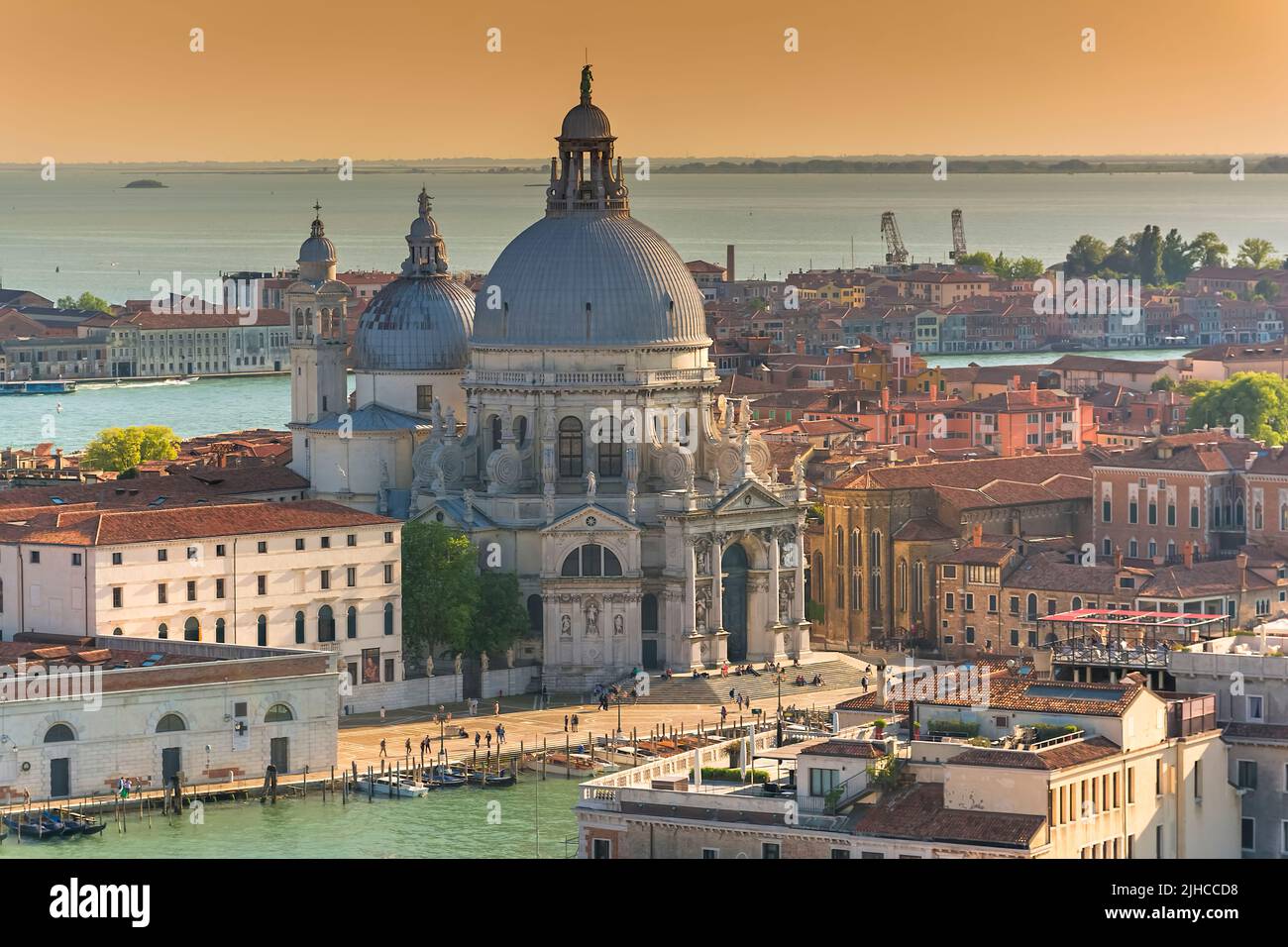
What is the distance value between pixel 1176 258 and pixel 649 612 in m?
119

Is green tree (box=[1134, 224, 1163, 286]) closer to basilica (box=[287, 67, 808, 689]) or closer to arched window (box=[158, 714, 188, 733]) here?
basilica (box=[287, 67, 808, 689])

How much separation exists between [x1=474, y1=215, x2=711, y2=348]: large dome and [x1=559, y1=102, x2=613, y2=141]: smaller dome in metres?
1.23

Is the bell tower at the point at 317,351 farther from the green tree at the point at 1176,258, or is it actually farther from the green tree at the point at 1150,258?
the green tree at the point at 1176,258

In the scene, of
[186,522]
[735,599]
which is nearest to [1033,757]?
[186,522]

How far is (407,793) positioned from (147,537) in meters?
6.22

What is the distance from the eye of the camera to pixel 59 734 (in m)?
41.3

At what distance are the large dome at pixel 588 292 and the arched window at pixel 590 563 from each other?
3.09 metres

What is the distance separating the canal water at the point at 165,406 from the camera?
99.9 meters

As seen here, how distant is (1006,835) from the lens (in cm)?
2855

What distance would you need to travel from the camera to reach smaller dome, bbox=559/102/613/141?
183 ft

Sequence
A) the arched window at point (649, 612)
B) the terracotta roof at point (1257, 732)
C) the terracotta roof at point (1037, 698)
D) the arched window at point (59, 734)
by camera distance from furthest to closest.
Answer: the arched window at point (649, 612)
the arched window at point (59, 734)
the terracotta roof at point (1257, 732)
the terracotta roof at point (1037, 698)

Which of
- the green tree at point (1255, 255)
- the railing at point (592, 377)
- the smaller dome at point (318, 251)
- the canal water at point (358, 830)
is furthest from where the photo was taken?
the green tree at point (1255, 255)

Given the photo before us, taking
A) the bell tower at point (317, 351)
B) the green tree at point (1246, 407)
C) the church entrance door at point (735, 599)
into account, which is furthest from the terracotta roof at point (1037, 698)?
the green tree at point (1246, 407)
